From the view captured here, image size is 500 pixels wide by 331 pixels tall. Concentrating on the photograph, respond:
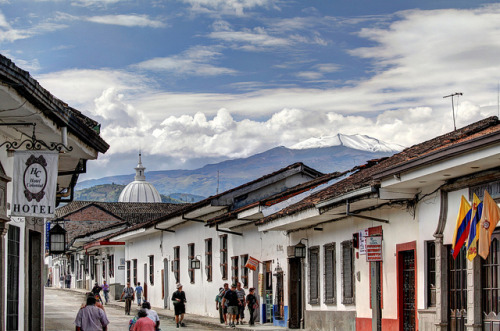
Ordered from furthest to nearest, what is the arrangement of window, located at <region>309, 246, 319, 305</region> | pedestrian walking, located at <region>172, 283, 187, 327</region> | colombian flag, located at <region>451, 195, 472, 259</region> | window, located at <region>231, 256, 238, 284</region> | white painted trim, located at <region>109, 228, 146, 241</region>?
white painted trim, located at <region>109, 228, 146, 241</region>
window, located at <region>231, 256, 238, 284</region>
pedestrian walking, located at <region>172, 283, 187, 327</region>
window, located at <region>309, 246, 319, 305</region>
colombian flag, located at <region>451, 195, 472, 259</region>

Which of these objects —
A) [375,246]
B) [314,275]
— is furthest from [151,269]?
[375,246]

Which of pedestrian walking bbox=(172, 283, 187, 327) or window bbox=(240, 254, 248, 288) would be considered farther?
window bbox=(240, 254, 248, 288)

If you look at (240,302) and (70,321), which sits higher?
(240,302)

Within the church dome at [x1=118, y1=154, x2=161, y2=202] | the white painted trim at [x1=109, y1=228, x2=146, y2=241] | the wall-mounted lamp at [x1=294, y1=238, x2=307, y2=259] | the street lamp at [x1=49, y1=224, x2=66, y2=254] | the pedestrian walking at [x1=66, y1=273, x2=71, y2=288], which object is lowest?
the pedestrian walking at [x1=66, y1=273, x2=71, y2=288]

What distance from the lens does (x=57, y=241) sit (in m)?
21.9

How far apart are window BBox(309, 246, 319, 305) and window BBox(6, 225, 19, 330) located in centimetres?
1213

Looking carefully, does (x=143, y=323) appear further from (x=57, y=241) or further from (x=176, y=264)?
(x=176, y=264)

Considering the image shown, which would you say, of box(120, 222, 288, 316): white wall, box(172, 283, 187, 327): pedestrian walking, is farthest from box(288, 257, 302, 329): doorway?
box(172, 283, 187, 327): pedestrian walking

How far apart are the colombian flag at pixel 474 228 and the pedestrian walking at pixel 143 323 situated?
199 inches

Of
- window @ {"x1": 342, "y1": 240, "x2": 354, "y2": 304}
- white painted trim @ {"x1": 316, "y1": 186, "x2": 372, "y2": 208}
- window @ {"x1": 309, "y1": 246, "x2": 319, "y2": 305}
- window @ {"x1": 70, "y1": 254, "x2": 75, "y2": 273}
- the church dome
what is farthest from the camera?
the church dome

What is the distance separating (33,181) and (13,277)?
2795 millimetres

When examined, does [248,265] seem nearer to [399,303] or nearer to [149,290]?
[399,303]

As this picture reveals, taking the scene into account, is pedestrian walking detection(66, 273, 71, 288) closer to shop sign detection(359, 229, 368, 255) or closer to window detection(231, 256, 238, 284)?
window detection(231, 256, 238, 284)

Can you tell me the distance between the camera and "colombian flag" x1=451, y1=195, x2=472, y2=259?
1430 cm
